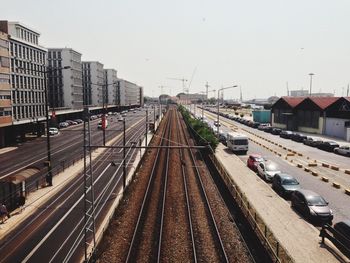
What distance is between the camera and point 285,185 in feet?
94.3

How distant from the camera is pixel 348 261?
17062mm

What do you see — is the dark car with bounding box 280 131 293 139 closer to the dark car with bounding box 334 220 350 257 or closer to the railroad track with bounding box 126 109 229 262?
the railroad track with bounding box 126 109 229 262

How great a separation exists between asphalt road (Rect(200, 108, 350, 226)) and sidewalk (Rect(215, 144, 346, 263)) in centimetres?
322

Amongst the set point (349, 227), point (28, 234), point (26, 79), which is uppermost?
point (26, 79)

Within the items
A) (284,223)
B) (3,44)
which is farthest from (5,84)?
(284,223)

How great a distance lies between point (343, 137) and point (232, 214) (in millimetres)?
47251

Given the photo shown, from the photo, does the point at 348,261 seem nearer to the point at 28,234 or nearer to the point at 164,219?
the point at 164,219

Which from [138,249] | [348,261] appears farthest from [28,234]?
[348,261]

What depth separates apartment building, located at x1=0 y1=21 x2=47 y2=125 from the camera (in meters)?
60.1

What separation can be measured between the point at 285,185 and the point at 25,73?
5432 cm

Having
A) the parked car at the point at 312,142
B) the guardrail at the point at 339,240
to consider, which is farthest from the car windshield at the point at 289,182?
the parked car at the point at 312,142

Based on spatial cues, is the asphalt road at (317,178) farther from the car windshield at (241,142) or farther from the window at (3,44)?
the window at (3,44)

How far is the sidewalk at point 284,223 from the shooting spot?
1789cm

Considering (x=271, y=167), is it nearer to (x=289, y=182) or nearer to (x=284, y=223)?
(x=289, y=182)
